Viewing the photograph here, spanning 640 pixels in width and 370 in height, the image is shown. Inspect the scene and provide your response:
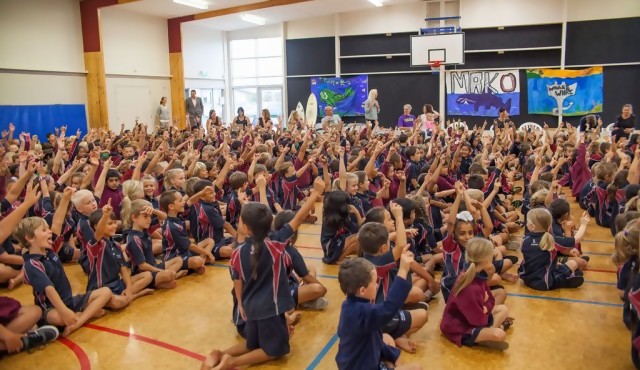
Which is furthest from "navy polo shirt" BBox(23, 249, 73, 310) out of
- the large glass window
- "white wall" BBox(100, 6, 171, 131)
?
the large glass window

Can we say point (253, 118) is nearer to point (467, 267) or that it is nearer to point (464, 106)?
point (464, 106)

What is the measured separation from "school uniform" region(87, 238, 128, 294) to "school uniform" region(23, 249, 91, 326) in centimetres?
24

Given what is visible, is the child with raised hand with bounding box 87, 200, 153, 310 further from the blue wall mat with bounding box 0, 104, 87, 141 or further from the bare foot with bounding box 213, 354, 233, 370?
the blue wall mat with bounding box 0, 104, 87, 141

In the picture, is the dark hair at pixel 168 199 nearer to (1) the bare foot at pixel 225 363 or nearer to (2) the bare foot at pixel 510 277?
(1) the bare foot at pixel 225 363

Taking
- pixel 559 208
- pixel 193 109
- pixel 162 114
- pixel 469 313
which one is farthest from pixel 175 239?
pixel 193 109

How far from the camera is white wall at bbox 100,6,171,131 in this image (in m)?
15.0

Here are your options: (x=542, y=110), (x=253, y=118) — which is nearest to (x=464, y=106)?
(x=542, y=110)

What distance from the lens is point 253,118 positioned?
20.5 m

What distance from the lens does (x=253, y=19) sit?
58.1ft

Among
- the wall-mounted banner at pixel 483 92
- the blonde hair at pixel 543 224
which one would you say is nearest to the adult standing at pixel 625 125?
the wall-mounted banner at pixel 483 92

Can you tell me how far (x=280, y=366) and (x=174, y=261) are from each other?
2.12 meters

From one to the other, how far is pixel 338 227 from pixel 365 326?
103 inches

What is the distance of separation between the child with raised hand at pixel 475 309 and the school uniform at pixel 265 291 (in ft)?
3.64

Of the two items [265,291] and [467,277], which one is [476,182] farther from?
[265,291]
